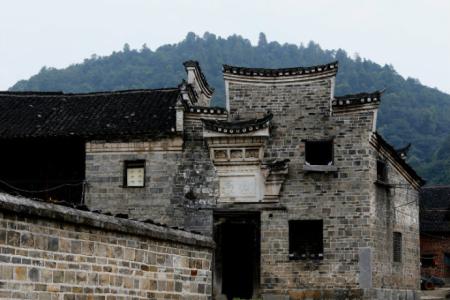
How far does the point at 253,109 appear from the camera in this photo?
24672mm

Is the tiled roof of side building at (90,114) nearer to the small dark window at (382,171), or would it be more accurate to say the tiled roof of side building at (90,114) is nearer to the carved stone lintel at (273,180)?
the carved stone lintel at (273,180)

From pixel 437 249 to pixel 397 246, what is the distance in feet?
53.7

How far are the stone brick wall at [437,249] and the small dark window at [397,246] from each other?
1553 centimetres

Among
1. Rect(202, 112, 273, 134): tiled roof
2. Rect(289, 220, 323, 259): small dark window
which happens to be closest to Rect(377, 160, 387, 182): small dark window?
Rect(289, 220, 323, 259): small dark window

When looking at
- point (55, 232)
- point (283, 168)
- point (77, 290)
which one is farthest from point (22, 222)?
point (283, 168)

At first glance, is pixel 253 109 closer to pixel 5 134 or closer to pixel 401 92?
pixel 5 134

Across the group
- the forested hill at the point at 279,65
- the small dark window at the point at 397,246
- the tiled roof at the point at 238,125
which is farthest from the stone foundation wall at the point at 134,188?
the forested hill at the point at 279,65

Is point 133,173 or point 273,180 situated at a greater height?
point 133,173

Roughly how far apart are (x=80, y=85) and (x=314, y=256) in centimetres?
6677

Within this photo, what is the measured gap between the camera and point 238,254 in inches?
1039

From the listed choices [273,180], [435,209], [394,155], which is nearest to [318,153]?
[273,180]

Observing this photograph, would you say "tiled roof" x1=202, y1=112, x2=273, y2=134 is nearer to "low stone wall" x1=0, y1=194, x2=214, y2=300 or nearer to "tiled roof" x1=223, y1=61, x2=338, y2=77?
"tiled roof" x1=223, y1=61, x2=338, y2=77

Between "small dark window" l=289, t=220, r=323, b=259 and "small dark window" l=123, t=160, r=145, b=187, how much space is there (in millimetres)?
5144

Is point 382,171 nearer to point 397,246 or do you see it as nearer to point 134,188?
point 397,246
